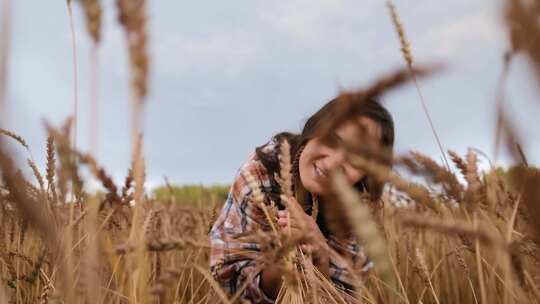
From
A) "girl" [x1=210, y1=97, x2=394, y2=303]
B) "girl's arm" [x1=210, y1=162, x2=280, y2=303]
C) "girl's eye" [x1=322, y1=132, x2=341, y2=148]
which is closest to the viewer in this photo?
"girl's eye" [x1=322, y1=132, x2=341, y2=148]

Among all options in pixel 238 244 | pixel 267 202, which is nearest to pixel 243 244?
pixel 238 244

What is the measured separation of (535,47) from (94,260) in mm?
505

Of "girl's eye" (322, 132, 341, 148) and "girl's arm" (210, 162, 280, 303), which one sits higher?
"girl's eye" (322, 132, 341, 148)

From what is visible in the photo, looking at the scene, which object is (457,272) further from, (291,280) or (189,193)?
(189,193)

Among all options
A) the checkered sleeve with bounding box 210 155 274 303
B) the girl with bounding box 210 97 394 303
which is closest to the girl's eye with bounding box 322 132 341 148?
the girl with bounding box 210 97 394 303

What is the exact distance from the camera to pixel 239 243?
76.4 inches

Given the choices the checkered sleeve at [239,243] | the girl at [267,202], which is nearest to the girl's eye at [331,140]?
the girl at [267,202]

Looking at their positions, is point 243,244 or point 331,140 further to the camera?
point 243,244

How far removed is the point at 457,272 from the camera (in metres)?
2.09

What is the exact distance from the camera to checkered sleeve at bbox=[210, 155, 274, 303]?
1947 mm

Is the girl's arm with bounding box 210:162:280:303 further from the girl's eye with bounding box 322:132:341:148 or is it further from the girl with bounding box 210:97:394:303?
the girl's eye with bounding box 322:132:341:148

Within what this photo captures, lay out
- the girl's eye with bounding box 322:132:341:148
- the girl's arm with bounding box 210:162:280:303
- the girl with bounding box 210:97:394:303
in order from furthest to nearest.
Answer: the girl's arm with bounding box 210:162:280:303
the girl with bounding box 210:97:394:303
the girl's eye with bounding box 322:132:341:148

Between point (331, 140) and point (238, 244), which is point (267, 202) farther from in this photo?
point (331, 140)

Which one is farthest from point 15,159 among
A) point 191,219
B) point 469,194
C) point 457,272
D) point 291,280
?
point 191,219
